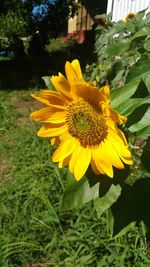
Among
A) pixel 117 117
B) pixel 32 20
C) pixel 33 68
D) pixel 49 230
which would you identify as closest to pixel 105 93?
pixel 117 117

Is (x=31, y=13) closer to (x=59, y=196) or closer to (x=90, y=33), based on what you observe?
(x=90, y=33)

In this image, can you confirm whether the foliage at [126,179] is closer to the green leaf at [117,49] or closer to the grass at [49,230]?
the green leaf at [117,49]

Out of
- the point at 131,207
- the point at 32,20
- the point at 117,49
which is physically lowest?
the point at 32,20

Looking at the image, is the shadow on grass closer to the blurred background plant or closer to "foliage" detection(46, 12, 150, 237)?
the blurred background plant

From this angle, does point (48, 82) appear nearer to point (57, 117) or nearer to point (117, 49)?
point (57, 117)

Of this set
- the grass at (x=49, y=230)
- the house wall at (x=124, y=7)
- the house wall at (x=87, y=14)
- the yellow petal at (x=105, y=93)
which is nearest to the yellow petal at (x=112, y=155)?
the yellow petal at (x=105, y=93)
